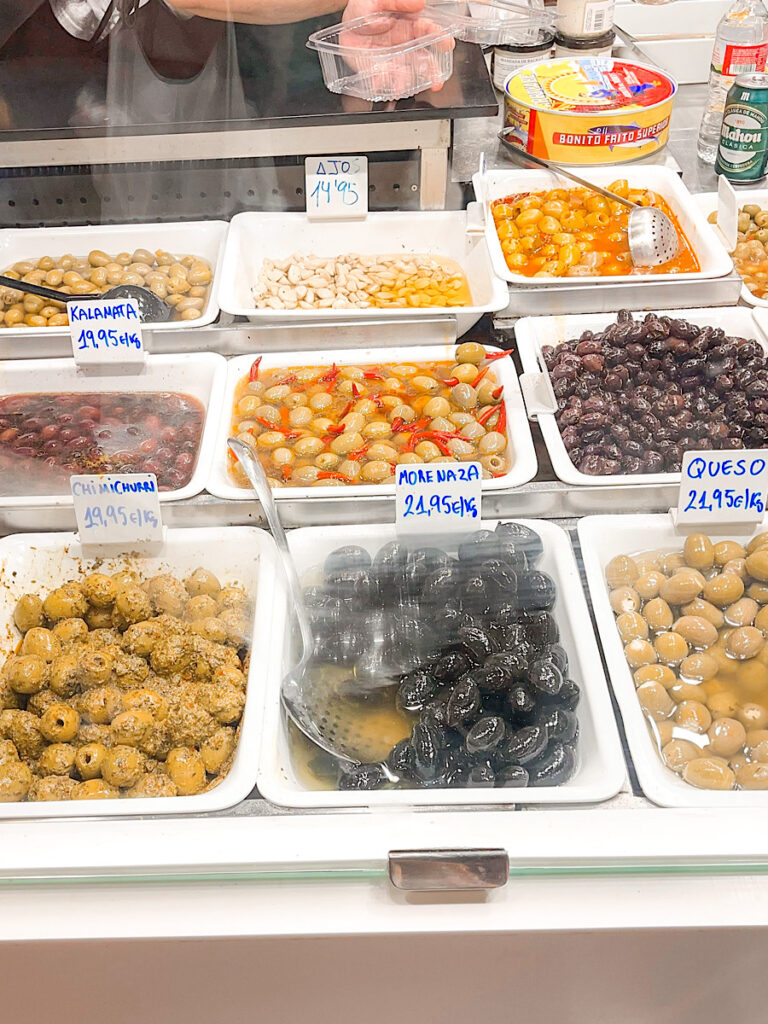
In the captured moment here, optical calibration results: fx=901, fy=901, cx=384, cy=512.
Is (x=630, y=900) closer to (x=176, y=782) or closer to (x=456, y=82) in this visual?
(x=176, y=782)

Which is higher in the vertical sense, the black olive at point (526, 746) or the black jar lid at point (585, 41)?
the black jar lid at point (585, 41)

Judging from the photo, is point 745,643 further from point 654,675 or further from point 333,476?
point 333,476

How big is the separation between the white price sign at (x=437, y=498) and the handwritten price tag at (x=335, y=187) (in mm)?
950

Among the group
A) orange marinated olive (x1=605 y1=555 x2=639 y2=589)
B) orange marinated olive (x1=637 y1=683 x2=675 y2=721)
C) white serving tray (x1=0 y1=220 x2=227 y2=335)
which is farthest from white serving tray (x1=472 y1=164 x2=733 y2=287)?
orange marinated olive (x1=637 y1=683 x2=675 y2=721)

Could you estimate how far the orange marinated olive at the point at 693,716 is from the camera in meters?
1.10

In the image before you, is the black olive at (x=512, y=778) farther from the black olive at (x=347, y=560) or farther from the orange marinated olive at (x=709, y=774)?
the black olive at (x=347, y=560)

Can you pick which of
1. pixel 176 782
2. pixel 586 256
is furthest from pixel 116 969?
pixel 586 256

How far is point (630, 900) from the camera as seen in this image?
0.94m

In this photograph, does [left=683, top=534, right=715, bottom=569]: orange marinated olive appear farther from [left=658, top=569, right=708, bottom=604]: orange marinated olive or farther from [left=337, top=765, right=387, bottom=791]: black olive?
[left=337, top=765, right=387, bottom=791]: black olive

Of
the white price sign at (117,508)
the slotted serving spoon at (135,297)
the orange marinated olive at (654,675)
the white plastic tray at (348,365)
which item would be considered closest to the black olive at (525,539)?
the white plastic tray at (348,365)

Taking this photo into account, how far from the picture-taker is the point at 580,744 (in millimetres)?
1081

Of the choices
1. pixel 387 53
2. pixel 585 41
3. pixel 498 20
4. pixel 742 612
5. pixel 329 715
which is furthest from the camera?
pixel 585 41

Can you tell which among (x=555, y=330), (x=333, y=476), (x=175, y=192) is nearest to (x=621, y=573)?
(x=333, y=476)

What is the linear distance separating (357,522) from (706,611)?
0.52m
